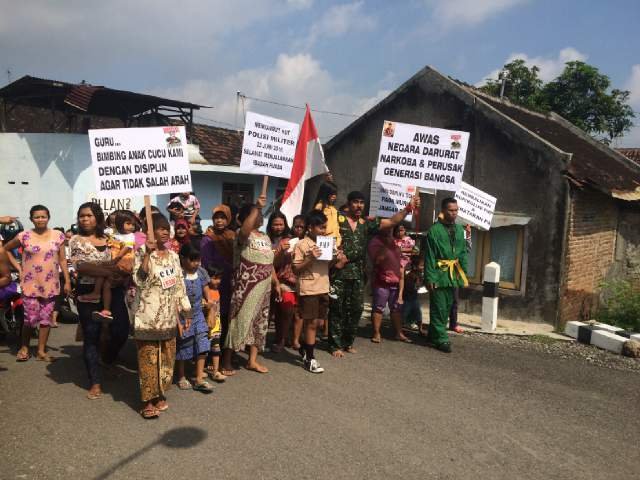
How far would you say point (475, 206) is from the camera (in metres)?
7.96

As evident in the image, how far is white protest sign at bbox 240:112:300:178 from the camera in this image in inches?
259

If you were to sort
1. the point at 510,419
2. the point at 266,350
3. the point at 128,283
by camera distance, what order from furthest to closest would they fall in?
the point at 266,350 → the point at 128,283 → the point at 510,419

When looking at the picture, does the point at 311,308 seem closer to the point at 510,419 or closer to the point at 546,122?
the point at 510,419

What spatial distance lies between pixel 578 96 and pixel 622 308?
47.9ft

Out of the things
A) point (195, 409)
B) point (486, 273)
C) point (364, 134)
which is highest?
point (364, 134)

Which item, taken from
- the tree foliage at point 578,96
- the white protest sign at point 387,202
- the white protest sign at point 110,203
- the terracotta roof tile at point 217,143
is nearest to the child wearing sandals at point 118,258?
the white protest sign at point 387,202

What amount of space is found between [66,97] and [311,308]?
11296 millimetres

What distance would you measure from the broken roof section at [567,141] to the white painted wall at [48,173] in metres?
6.74

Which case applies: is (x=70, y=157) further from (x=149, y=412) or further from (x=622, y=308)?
(x=622, y=308)

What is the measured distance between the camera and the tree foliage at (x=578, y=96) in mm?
20406

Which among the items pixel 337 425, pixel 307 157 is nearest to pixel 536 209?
pixel 307 157

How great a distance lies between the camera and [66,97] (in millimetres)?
13703

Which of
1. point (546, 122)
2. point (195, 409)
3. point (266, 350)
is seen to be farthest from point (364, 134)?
point (195, 409)

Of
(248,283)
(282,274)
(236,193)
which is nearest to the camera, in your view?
(248,283)
